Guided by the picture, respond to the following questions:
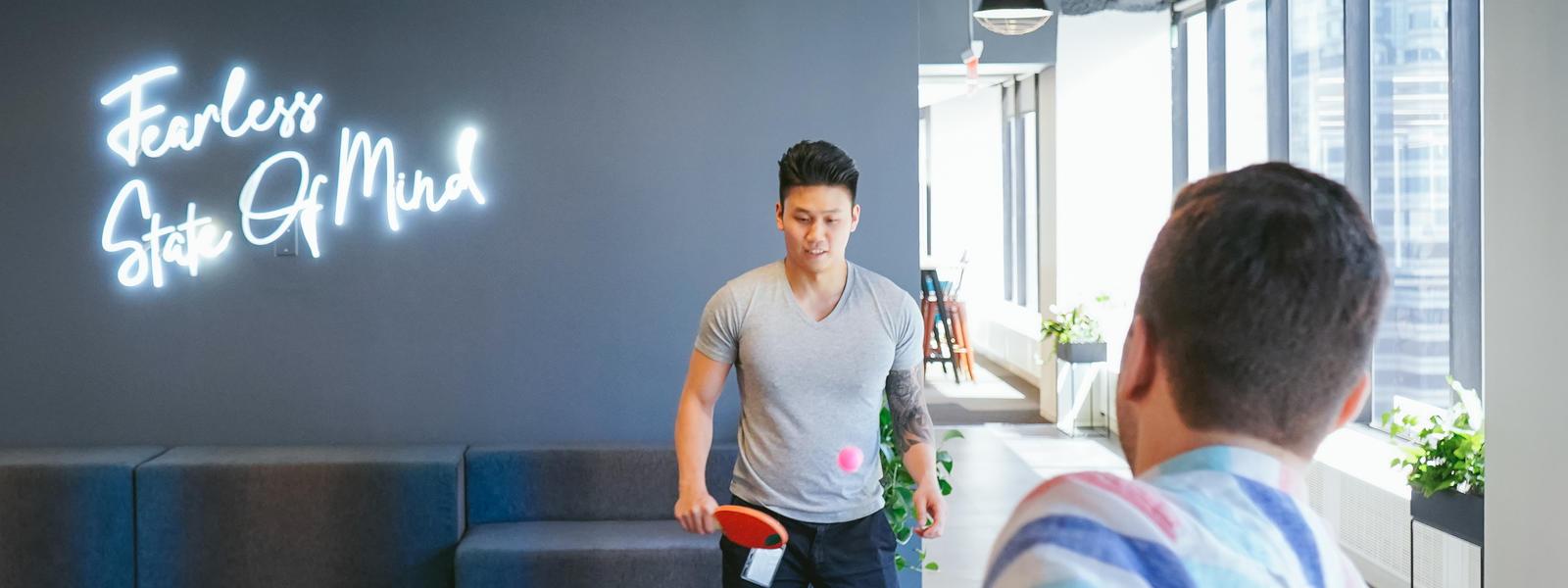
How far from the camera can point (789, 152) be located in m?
3.35

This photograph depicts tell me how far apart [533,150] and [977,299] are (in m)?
12.4

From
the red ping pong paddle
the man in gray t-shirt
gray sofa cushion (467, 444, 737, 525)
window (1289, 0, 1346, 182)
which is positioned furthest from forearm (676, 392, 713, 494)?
window (1289, 0, 1346, 182)

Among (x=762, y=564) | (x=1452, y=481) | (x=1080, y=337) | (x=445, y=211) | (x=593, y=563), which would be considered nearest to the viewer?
(x=762, y=564)

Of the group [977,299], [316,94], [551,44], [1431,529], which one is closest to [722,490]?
[551,44]

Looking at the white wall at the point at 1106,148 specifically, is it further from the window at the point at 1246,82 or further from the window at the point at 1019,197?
the window at the point at 1019,197

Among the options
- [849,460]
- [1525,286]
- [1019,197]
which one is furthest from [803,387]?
[1019,197]

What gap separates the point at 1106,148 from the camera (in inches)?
414

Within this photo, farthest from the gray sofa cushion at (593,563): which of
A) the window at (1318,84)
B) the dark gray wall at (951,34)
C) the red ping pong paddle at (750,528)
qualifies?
the dark gray wall at (951,34)

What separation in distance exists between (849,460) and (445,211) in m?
2.64

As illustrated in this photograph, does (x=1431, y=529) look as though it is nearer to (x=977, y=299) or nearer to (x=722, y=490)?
(x=722, y=490)

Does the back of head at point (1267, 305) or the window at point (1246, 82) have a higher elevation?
the window at point (1246, 82)

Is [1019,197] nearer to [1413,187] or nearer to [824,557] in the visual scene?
[1413,187]

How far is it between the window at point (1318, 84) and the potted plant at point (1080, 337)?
236 centimetres

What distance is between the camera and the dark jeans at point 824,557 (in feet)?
10.5
